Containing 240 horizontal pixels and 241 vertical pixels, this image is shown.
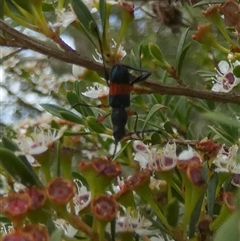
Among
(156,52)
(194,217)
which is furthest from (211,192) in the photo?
(156,52)

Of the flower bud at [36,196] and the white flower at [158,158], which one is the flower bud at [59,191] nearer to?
the flower bud at [36,196]

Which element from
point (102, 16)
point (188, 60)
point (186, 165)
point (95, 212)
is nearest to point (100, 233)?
point (95, 212)

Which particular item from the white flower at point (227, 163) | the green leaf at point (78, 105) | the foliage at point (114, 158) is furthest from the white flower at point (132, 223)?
the green leaf at point (78, 105)

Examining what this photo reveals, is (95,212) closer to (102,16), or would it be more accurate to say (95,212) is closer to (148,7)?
(102,16)

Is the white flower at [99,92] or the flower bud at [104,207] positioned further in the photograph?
the white flower at [99,92]

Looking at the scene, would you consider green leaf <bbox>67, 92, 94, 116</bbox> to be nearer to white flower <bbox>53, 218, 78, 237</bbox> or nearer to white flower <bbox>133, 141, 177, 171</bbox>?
white flower <bbox>133, 141, 177, 171</bbox>

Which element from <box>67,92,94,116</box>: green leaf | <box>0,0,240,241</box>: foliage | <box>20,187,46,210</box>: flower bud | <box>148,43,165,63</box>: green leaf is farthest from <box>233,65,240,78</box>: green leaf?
<box>20,187,46,210</box>: flower bud

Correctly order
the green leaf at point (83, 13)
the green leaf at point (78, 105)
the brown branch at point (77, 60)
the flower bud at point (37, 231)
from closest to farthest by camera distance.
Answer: the flower bud at point (37, 231) < the brown branch at point (77, 60) < the green leaf at point (83, 13) < the green leaf at point (78, 105)
